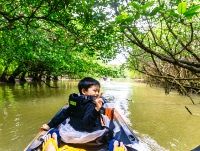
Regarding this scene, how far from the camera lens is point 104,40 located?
713 cm

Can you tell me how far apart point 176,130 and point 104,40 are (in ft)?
14.8

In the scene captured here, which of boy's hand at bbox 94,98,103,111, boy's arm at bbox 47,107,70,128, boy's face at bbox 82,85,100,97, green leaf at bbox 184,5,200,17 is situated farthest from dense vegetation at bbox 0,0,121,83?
green leaf at bbox 184,5,200,17

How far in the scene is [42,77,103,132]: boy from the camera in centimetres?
476

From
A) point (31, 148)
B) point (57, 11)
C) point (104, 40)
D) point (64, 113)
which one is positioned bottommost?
point (31, 148)

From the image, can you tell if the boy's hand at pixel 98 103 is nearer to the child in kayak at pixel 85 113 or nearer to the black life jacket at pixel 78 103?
the child in kayak at pixel 85 113

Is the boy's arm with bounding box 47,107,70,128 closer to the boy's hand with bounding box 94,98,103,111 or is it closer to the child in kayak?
the child in kayak

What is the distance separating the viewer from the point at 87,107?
480 cm

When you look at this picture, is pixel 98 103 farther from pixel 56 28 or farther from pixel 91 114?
pixel 56 28

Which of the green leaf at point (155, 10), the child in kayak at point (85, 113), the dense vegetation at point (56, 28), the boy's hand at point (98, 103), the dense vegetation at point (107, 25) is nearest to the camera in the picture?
the green leaf at point (155, 10)

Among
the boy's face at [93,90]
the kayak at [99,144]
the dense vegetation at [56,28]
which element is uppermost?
the dense vegetation at [56,28]

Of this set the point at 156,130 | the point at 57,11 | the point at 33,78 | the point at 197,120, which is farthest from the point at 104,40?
the point at 33,78

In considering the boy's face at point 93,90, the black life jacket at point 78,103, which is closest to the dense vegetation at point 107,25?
the boy's face at point 93,90

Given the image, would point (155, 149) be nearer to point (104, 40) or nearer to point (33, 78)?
point (104, 40)

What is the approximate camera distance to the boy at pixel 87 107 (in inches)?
187
